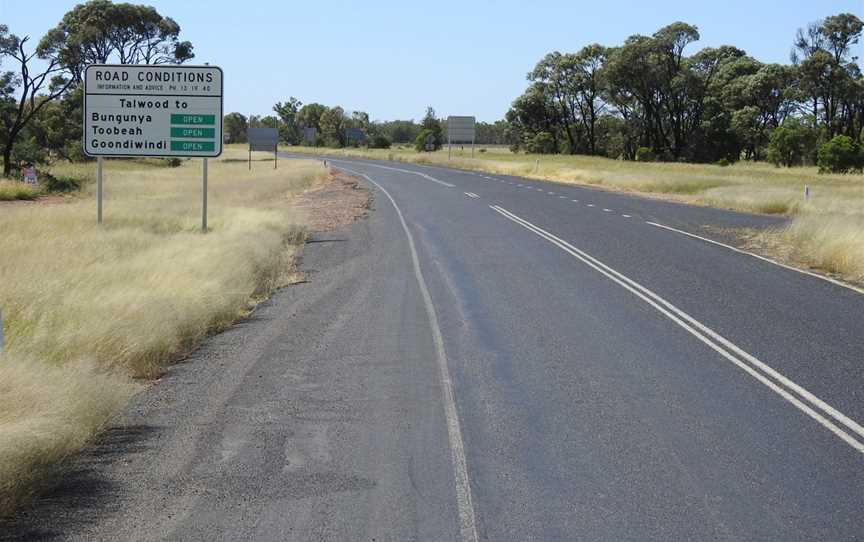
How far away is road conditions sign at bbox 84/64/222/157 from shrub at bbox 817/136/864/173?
191ft

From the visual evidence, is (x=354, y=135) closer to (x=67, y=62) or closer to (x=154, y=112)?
(x=67, y=62)

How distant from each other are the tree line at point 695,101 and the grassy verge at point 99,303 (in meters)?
60.3

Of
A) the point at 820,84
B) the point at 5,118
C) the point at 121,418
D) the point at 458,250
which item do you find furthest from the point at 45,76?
the point at 820,84

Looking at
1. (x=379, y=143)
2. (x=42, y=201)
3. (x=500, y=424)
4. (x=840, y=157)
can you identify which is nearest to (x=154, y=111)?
(x=500, y=424)

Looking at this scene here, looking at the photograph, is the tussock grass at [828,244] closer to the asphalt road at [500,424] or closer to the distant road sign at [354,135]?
the asphalt road at [500,424]

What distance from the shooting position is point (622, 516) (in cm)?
557

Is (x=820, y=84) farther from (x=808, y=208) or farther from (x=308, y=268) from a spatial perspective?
(x=308, y=268)

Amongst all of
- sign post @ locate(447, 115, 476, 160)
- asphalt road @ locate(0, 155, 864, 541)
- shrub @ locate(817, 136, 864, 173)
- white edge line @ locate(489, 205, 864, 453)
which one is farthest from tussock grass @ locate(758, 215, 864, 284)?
sign post @ locate(447, 115, 476, 160)

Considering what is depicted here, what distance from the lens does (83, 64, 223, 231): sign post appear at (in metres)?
21.0

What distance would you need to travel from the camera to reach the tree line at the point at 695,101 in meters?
84.6

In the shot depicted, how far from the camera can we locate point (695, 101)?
97500 millimetres

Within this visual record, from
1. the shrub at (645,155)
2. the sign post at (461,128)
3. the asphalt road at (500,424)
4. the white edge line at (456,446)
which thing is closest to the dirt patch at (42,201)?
the asphalt road at (500,424)

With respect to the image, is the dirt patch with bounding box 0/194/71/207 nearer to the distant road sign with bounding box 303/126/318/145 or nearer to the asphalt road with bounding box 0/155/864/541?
the asphalt road with bounding box 0/155/864/541

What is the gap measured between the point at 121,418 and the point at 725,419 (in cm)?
483
